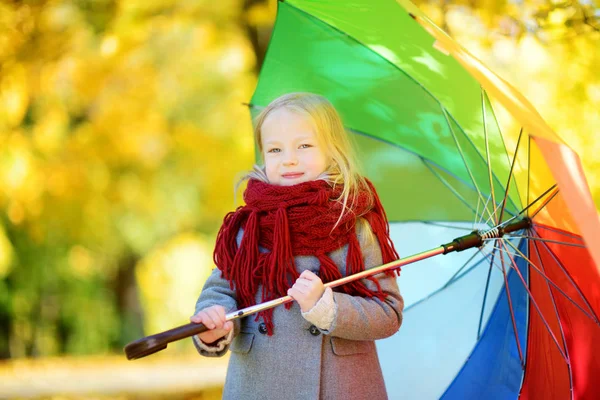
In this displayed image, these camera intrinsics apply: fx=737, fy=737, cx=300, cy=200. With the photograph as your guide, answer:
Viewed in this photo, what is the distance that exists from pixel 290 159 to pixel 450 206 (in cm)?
86

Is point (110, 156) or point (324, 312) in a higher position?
point (110, 156)

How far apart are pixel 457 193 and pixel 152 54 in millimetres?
5422

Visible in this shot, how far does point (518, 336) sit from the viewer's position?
2486 millimetres

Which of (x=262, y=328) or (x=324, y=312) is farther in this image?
(x=262, y=328)

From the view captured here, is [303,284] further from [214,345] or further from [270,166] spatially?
[270,166]

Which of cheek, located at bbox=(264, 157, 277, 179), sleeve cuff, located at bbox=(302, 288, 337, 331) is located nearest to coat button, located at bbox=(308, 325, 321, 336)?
sleeve cuff, located at bbox=(302, 288, 337, 331)

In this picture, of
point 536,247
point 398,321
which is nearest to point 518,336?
point 536,247

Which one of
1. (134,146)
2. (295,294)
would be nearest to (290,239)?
(295,294)

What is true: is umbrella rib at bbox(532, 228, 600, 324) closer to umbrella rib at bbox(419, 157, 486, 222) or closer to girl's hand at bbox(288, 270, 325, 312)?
umbrella rib at bbox(419, 157, 486, 222)

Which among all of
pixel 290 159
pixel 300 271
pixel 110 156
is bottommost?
pixel 300 271

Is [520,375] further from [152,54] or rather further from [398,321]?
[152,54]

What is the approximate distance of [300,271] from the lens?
2193mm

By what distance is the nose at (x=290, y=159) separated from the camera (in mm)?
2234

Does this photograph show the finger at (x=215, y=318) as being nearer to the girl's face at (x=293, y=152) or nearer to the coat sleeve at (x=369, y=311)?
the coat sleeve at (x=369, y=311)
